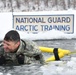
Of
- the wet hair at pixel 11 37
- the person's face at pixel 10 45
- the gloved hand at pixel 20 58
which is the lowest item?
the gloved hand at pixel 20 58

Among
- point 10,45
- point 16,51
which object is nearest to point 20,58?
point 16,51

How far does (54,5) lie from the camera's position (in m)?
13.2

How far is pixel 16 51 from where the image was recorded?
7.04m

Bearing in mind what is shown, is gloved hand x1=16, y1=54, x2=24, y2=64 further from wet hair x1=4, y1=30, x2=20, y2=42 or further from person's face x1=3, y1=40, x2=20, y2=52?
wet hair x1=4, y1=30, x2=20, y2=42

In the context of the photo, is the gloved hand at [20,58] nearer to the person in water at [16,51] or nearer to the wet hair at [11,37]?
the person in water at [16,51]

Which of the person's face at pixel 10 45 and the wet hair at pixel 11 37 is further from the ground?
the wet hair at pixel 11 37

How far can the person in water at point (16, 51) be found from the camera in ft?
22.6

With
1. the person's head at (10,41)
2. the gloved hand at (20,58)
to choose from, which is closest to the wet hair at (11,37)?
the person's head at (10,41)

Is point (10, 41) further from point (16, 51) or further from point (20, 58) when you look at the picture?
point (20, 58)

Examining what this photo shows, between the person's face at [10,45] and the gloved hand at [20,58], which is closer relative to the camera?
the person's face at [10,45]

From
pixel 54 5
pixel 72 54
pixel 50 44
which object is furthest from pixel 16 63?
pixel 54 5

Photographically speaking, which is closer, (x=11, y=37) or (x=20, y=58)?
(x=11, y=37)

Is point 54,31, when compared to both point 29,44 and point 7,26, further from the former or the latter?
point 29,44

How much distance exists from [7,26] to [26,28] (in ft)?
1.71
